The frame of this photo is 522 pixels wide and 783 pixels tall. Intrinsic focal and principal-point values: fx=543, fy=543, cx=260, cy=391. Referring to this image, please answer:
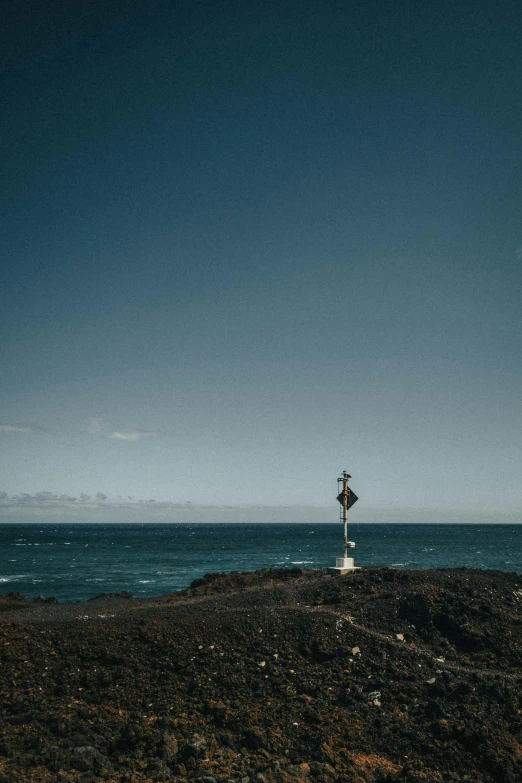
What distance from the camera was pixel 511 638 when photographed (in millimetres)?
19219

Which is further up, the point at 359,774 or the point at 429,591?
the point at 429,591

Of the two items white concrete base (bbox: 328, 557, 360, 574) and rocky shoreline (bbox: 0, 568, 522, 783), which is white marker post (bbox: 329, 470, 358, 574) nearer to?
white concrete base (bbox: 328, 557, 360, 574)

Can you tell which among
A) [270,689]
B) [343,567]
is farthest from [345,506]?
[270,689]

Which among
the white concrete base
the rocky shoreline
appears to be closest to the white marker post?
the white concrete base

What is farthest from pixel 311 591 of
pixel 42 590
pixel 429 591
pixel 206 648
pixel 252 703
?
pixel 42 590

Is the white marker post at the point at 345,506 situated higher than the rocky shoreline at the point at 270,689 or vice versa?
the white marker post at the point at 345,506

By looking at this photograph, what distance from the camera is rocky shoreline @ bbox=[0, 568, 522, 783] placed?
11555mm

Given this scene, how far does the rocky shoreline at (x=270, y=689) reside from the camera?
11.6 metres

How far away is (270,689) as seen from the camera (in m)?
15.1

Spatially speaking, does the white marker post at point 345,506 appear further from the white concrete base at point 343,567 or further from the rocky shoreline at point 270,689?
the rocky shoreline at point 270,689

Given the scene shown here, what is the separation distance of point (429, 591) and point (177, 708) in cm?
1224

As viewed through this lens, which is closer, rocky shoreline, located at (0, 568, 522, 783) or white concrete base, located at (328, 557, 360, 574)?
rocky shoreline, located at (0, 568, 522, 783)

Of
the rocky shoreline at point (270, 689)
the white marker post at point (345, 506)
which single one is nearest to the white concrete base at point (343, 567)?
the white marker post at point (345, 506)

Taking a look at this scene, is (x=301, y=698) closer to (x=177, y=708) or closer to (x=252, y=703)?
(x=252, y=703)
